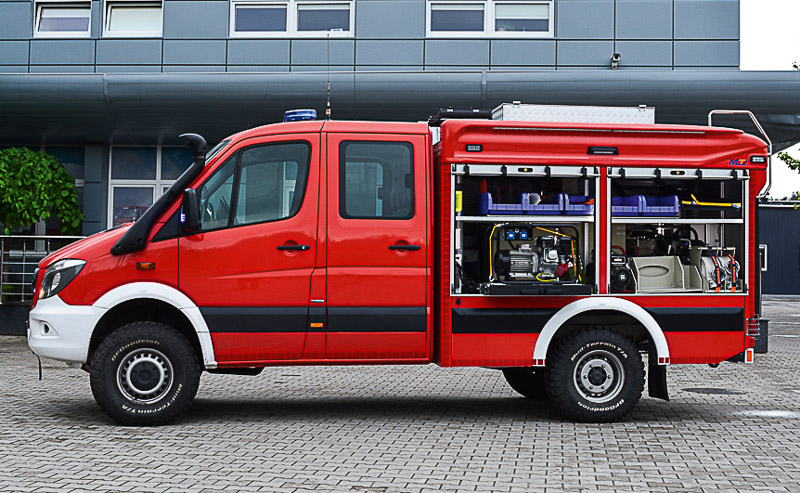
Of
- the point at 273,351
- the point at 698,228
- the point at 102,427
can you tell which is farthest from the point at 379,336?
the point at 698,228

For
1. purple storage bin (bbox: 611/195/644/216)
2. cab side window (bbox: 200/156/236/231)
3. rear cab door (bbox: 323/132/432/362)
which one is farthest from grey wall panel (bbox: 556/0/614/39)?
cab side window (bbox: 200/156/236/231)

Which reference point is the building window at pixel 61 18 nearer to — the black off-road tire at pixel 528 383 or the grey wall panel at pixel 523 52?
the grey wall panel at pixel 523 52

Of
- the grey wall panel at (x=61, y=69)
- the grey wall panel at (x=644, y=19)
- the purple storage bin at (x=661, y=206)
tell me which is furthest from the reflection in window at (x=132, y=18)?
the purple storage bin at (x=661, y=206)

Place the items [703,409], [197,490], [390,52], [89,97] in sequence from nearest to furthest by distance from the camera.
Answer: [197,490], [703,409], [89,97], [390,52]

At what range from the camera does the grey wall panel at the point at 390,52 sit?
714 inches

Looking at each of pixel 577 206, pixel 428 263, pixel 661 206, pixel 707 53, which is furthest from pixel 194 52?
pixel 661 206

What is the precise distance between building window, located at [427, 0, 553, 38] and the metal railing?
7.54m

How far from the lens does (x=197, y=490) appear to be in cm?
599

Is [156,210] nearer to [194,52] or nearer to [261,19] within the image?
[194,52]

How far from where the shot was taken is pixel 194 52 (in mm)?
18453

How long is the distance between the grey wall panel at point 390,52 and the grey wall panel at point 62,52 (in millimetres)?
5107

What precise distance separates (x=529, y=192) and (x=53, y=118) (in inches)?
449

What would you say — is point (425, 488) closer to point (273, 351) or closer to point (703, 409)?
point (273, 351)

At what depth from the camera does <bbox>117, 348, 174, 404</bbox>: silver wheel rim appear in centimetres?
824
